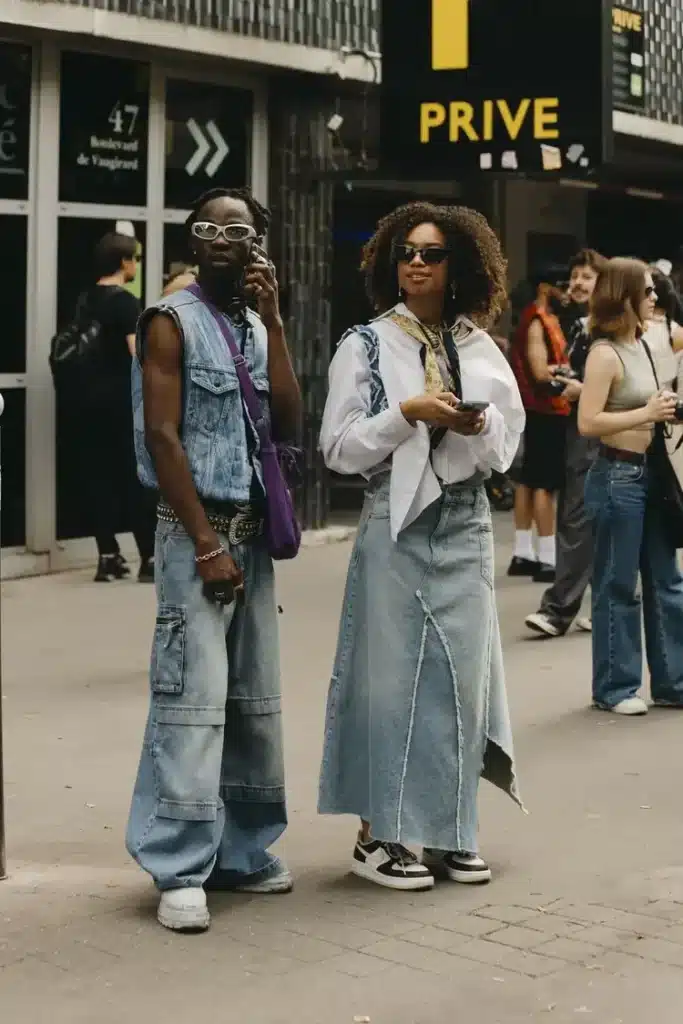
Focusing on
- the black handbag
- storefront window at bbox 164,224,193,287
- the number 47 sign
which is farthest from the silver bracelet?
storefront window at bbox 164,224,193,287

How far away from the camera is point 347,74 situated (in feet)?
48.0

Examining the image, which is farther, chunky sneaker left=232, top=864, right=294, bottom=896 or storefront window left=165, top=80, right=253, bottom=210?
storefront window left=165, top=80, right=253, bottom=210

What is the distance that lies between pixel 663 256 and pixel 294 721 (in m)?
15.6

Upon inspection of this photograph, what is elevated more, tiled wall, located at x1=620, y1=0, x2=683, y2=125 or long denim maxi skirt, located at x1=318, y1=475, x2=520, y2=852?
tiled wall, located at x1=620, y1=0, x2=683, y2=125

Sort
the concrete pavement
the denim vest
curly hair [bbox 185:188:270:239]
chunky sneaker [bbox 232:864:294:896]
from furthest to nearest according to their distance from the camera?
chunky sneaker [bbox 232:864:294:896] < curly hair [bbox 185:188:270:239] < the denim vest < the concrete pavement

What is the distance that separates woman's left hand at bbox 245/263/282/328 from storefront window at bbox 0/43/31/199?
7139mm

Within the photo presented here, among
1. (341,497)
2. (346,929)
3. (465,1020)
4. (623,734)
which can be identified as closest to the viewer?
(465,1020)

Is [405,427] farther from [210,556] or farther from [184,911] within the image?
[184,911]

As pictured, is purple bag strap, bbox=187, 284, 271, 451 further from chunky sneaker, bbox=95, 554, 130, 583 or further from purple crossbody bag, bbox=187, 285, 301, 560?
chunky sneaker, bbox=95, 554, 130, 583

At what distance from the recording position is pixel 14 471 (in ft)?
42.5

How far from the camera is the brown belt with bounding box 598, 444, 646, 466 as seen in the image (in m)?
9.09

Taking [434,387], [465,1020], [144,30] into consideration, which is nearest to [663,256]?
[144,30]

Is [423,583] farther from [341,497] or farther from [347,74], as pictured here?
[341,497]

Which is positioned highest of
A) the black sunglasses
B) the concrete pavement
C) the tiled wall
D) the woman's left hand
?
the tiled wall
